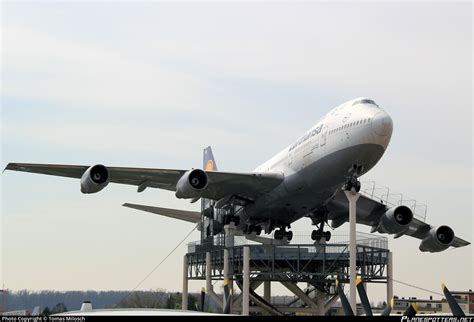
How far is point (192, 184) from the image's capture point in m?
50.7

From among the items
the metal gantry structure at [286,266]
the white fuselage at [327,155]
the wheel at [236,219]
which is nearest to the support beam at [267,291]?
the metal gantry structure at [286,266]

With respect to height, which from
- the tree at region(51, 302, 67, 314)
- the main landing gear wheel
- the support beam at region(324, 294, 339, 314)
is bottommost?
the support beam at region(324, 294, 339, 314)

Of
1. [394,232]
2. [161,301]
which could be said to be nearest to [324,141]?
[394,232]

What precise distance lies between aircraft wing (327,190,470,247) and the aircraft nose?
13.1 m

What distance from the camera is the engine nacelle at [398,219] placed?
56719 mm

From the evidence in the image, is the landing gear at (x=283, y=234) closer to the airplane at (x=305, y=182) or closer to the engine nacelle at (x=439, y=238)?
the airplane at (x=305, y=182)

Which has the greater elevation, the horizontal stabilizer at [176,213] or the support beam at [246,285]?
the horizontal stabilizer at [176,213]

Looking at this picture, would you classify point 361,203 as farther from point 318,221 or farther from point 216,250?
point 216,250

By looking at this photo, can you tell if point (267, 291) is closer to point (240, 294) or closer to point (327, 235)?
point (240, 294)

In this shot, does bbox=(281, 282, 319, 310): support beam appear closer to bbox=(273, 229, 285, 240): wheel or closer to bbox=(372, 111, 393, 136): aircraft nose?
bbox=(273, 229, 285, 240): wheel

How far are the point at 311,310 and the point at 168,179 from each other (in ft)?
55.9

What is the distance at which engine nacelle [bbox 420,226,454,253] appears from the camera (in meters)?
59.7

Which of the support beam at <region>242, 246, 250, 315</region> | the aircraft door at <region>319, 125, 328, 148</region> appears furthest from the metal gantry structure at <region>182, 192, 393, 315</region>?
the aircraft door at <region>319, 125, 328, 148</region>

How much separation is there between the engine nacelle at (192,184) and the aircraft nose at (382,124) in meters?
12.1
